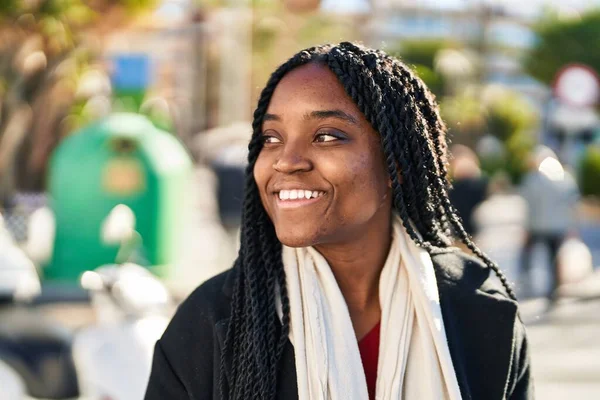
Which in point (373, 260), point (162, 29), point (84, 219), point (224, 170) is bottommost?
point (373, 260)

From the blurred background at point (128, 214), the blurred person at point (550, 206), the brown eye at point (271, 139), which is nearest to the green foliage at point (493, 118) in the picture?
the blurred background at point (128, 214)

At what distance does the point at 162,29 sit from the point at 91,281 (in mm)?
50010

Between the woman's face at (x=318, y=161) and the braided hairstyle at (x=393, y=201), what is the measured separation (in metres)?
0.04

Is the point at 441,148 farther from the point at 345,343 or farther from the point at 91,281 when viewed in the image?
the point at 91,281

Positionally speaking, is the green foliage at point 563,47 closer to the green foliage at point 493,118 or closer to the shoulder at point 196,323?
the green foliage at point 493,118

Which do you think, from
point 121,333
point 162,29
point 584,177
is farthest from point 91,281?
point 162,29

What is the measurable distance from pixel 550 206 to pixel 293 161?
8624 mm

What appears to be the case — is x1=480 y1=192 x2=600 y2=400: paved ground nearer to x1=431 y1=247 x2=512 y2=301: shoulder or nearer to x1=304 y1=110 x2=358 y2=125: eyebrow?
x1=431 y1=247 x2=512 y2=301: shoulder

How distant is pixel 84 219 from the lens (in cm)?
937

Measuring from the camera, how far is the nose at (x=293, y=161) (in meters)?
1.93

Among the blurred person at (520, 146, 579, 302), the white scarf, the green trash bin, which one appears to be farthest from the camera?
the blurred person at (520, 146, 579, 302)

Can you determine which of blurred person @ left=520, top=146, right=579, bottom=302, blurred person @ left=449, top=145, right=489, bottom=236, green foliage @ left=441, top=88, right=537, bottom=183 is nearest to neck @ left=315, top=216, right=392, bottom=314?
blurred person @ left=520, top=146, right=579, bottom=302

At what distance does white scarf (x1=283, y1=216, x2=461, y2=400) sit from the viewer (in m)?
1.92

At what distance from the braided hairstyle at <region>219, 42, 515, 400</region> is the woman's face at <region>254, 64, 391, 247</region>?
36mm
